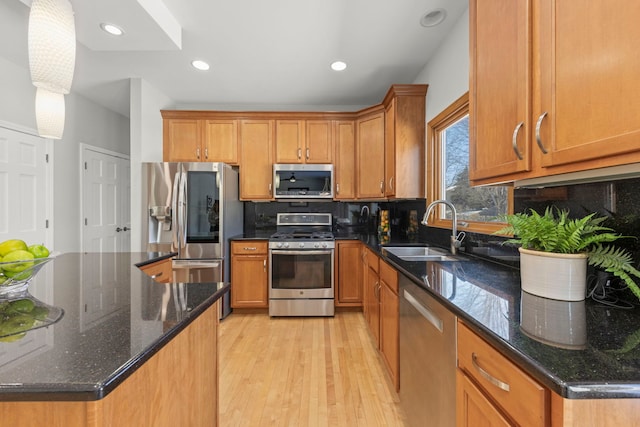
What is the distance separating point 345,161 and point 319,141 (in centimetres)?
40

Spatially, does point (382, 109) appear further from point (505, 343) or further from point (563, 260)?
point (505, 343)

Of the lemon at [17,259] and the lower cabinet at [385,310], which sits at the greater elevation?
the lemon at [17,259]

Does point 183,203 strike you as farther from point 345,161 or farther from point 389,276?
point 389,276

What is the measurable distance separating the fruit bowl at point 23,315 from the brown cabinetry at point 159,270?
2.57 ft

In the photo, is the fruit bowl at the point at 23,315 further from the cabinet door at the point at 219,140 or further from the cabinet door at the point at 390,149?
the cabinet door at the point at 219,140

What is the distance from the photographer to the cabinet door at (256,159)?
3.42m

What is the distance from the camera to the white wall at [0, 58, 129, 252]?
2787 millimetres

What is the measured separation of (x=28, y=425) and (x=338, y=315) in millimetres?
2864

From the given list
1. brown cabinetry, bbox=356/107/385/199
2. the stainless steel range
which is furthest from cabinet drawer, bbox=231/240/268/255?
brown cabinetry, bbox=356/107/385/199

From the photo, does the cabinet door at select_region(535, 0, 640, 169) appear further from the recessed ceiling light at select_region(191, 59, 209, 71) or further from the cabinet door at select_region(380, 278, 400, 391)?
the recessed ceiling light at select_region(191, 59, 209, 71)

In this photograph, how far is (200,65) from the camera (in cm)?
274

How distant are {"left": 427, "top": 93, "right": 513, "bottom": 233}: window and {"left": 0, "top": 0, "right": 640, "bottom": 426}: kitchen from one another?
13 centimetres

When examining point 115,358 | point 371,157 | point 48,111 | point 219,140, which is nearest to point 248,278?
→ point 219,140

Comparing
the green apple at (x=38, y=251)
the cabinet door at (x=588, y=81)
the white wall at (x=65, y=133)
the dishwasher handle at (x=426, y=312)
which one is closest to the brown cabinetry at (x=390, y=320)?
the dishwasher handle at (x=426, y=312)
